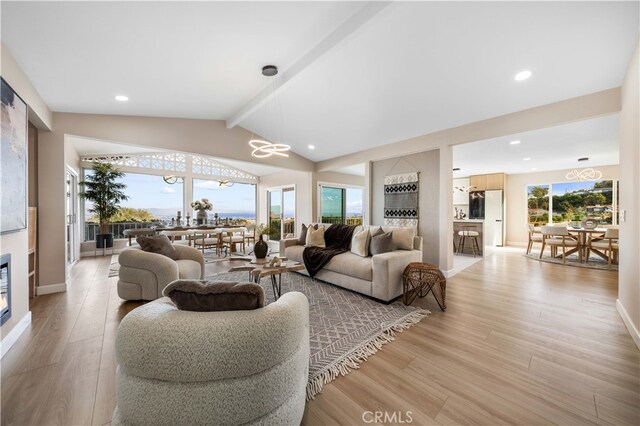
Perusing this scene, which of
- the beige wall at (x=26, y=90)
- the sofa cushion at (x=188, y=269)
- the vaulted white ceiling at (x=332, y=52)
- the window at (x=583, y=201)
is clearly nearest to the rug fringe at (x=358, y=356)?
the sofa cushion at (x=188, y=269)

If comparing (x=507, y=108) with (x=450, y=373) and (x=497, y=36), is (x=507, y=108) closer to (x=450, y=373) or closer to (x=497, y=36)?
(x=497, y=36)

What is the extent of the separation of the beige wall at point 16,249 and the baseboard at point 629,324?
5319 millimetres

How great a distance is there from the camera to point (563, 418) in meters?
1.42

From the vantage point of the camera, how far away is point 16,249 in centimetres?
234

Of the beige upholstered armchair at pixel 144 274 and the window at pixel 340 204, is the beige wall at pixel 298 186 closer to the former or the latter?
the window at pixel 340 204

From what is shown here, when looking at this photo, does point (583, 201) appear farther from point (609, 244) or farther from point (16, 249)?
point (16, 249)

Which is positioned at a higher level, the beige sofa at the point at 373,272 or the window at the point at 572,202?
the window at the point at 572,202

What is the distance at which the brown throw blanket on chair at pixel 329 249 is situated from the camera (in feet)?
12.7

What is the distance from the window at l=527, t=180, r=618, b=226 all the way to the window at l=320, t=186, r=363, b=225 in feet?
18.3

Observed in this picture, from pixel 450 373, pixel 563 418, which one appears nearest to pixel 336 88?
pixel 450 373

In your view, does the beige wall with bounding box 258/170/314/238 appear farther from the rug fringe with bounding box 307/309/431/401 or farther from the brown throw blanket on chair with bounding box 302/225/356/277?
the rug fringe with bounding box 307/309/431/401

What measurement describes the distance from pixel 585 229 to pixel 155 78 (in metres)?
8.36

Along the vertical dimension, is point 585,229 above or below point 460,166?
below

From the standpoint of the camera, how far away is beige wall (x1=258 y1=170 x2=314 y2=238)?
7.19 m
